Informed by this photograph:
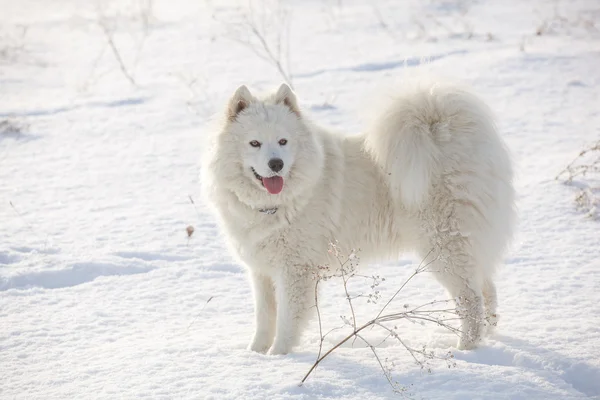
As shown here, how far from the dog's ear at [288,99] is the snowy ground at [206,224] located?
0.52 m

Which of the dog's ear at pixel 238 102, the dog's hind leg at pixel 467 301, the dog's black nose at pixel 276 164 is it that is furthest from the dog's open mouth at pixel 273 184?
the dog's hind leg at pixel 467 301

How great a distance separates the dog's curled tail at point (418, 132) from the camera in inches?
155

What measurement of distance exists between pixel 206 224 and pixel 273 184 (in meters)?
2.86

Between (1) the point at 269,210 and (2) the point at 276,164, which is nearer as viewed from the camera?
(2) the point at 276,164

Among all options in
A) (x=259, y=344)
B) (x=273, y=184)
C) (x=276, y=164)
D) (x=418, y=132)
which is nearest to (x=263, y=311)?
(x=259, y=344)

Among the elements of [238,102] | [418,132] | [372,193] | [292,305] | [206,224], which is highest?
[238,102]

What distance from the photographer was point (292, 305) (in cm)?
400

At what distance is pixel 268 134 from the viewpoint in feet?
13.0

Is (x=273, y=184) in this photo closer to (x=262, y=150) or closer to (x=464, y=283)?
(x=262, y=150)

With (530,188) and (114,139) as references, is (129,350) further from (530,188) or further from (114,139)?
(114,139)

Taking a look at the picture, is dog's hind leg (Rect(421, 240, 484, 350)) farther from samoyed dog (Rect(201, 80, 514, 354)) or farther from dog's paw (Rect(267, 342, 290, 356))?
dog's paw (Rect(267, 342, 290, 356))

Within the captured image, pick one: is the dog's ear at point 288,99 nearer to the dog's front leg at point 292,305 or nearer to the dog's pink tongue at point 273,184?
the dog's pink tongue at point 273,184

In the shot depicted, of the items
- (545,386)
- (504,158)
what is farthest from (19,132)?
(545,386)

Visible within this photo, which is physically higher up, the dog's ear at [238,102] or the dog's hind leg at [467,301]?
the dog's ear at [238,102]
